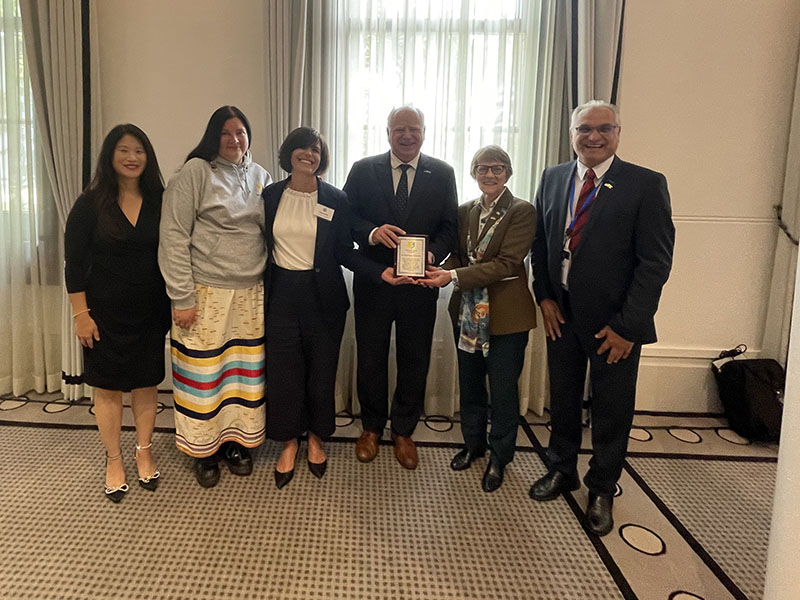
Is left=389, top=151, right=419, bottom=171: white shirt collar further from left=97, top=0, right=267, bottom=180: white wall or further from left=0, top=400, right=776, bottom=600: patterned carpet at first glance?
left=0, top=400, right=776, bottom=600: patterned carpet

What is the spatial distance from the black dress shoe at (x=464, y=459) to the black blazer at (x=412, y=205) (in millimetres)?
952

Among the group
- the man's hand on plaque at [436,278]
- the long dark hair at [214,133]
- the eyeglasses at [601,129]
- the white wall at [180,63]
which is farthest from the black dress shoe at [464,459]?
the white wall at [180,63]

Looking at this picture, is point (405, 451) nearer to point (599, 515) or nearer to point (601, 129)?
point (599, 515)

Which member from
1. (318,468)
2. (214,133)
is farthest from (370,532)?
(214,133)

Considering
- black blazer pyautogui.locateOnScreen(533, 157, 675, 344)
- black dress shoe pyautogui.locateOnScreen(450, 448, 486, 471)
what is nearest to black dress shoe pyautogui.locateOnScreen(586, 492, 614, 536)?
black dress shoe pyautogui.locateOnScreen(450, 448, 486, 471)

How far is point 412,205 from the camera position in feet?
7.85

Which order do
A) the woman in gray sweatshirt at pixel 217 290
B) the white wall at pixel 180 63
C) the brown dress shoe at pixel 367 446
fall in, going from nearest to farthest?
1. the woman in gray sweatshirt at pixel 217 290
2. the brown dress shoe at pixel 367 446
3. the white wall at pixel 180 63

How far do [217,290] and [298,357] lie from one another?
18.1 inches

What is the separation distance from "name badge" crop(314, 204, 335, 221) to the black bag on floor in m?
2.45

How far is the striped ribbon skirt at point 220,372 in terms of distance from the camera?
2.22 metres

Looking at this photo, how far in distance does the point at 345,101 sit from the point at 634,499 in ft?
8.10

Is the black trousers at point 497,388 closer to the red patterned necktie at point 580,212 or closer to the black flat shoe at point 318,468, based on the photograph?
the red patterned necktie at point 580,212

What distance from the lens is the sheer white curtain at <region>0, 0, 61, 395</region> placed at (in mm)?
2975

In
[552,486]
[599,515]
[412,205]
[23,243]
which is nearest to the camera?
[599,515]
